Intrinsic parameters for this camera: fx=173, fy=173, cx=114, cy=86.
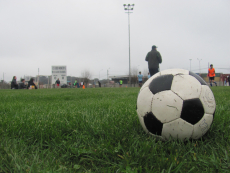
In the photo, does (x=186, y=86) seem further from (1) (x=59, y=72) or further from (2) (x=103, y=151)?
(1) (x=59, y=72)

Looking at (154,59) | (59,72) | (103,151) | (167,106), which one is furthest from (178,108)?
(59,72)

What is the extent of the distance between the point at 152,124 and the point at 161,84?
404 mm

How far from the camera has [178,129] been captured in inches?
61.8

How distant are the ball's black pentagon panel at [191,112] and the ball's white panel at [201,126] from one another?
1.7 inches

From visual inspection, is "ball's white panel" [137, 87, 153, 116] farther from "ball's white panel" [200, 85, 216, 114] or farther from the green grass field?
"ball's white panel" [200, 85, 216, 114]

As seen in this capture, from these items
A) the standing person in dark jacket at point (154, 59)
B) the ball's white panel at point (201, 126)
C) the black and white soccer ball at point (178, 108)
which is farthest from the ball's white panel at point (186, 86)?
the standing person in dark jacket at point (154, 59)

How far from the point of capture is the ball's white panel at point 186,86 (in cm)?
160

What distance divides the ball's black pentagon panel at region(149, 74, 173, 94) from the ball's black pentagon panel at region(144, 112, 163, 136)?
0.81 ft

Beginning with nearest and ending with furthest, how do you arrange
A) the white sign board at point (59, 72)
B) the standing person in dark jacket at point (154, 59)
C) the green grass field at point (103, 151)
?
the green grass field at point (103, 151) → the standing person in dark jacket at point (154, 59) → the white sign board at point (59, 72)

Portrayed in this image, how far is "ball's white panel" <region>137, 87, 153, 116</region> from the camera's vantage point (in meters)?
1.72

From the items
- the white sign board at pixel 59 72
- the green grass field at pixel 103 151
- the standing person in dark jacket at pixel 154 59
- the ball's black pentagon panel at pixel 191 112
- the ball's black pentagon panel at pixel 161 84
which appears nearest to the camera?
the green grass field at pixel 103 151

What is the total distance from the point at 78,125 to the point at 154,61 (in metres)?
7.60

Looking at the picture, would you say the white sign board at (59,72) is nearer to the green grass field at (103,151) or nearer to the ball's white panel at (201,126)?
the green grass field at (103,151)

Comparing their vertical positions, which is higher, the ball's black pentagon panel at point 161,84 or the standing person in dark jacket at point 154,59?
the standing person in dark jacket at point 154,59
